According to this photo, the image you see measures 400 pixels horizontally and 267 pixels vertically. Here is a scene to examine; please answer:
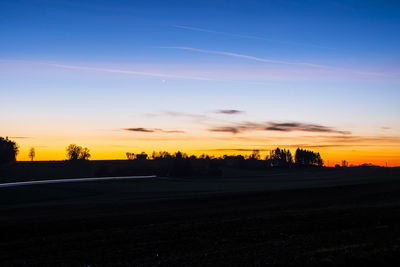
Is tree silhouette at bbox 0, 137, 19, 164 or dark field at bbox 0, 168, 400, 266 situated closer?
dark field at bbox 0, 168, 400, 266

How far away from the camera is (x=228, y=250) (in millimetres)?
19828

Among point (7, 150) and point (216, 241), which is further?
point (7, 150)

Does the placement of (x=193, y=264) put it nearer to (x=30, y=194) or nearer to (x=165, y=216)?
(x=165, y=216)

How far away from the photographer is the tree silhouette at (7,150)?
164250 millimetres

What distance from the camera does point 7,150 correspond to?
166m

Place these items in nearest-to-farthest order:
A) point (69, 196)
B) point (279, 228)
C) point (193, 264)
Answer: point (193, 264) < point (279, 228) < point (69, 196)

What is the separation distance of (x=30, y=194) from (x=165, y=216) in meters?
49.2

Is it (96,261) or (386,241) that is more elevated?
(386,241)

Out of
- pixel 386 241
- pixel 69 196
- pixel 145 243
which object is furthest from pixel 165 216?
pixel 69 196

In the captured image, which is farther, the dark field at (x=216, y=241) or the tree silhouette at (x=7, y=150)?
the tree silhouette at (x=7, y=150)

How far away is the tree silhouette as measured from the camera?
539 feet

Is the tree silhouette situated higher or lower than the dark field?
higher

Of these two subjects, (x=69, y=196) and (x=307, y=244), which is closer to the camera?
(x=307, y=244)

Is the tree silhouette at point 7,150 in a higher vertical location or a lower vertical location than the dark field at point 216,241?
higher
